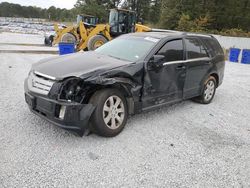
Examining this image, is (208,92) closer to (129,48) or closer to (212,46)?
(212,46)

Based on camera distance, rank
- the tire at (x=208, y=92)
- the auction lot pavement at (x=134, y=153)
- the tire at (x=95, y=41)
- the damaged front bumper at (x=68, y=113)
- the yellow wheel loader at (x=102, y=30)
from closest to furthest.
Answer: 1. the auction lot pavement at (x=134, y=153)
2. the damaged front bumper at (x=68, y=113)
3. the tire at (x=208, y=92)
4. the tire at (x=95, y=41)
5. the yellow wheel loader at (x=102, y=30)

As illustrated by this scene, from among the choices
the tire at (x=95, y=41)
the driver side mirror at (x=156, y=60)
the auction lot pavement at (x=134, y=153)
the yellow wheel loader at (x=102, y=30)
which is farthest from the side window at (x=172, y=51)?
the yellow wheel loader at (x=102, y=30)

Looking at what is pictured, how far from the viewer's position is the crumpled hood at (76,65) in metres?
3.53

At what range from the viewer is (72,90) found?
3385 mm

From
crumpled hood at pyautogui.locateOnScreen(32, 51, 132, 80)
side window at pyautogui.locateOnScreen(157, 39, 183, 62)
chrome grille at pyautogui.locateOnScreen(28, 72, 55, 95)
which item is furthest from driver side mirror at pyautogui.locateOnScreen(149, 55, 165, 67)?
chrome grille at pyautogui.locateOnScreen(28, 72, 55, 95)

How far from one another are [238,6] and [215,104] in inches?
1377

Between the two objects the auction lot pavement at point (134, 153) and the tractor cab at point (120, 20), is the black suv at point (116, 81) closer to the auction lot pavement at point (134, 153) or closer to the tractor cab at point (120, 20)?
the auction lot pavement at point (134, 153)

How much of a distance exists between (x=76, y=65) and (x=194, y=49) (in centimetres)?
272

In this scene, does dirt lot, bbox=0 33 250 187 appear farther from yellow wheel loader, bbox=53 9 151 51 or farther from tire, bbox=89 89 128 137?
yellow wheel loader, bbox=53 9 151 51

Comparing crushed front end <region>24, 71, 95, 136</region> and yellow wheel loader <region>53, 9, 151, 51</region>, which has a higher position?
yellow wheel loader <region>53, 9, 151, 51</region>

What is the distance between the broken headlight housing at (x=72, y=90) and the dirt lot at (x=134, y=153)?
2.25 feet

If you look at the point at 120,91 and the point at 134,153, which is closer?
the point at 134,153

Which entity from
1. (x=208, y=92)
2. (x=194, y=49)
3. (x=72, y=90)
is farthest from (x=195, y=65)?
(x=72, y=90)

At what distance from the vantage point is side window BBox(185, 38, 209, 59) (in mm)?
5055
